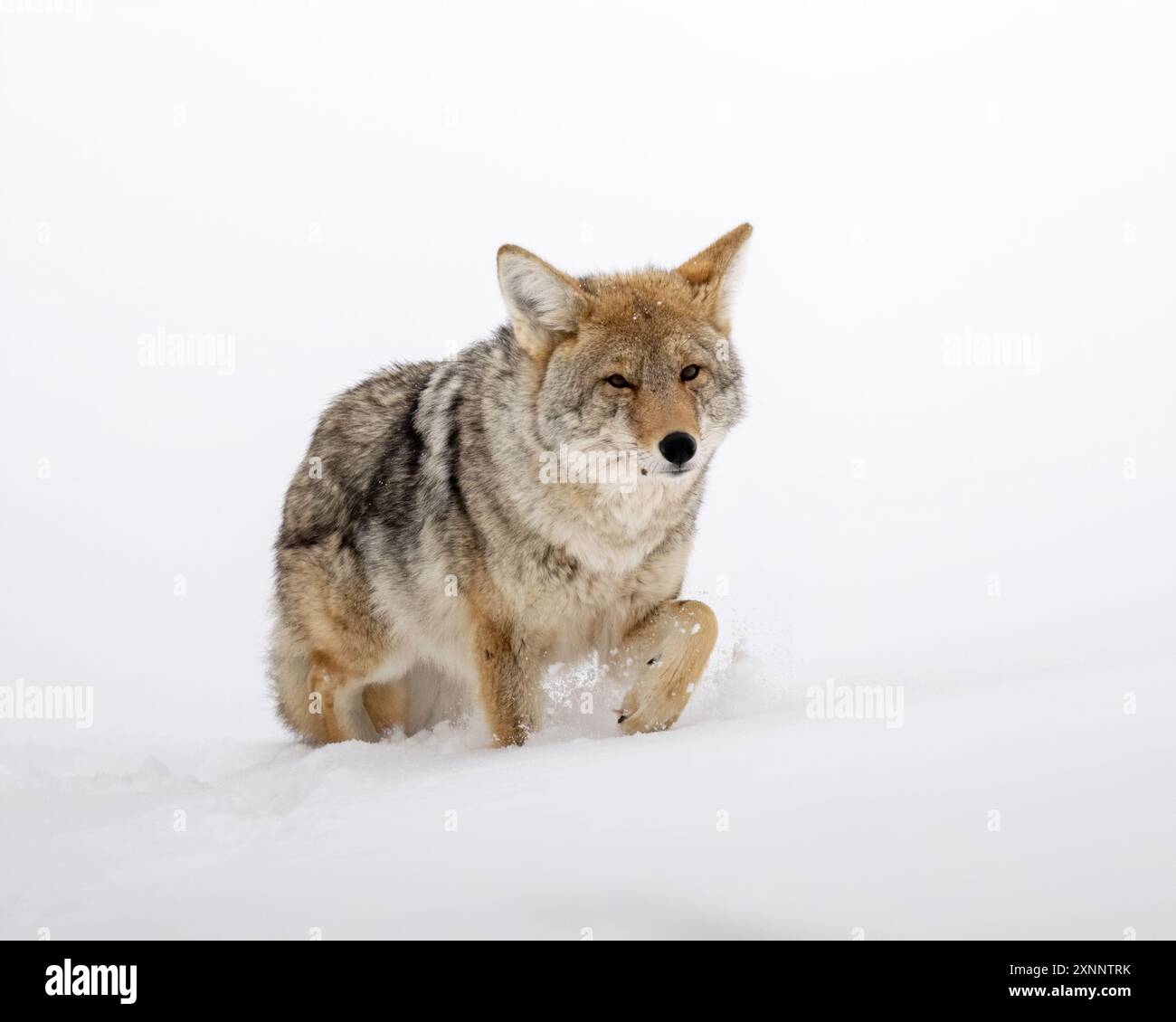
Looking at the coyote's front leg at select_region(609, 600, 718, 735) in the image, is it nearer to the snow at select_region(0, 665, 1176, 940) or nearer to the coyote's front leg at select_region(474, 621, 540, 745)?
the coyote's front leg at select_region(474, 621, 540, 745)

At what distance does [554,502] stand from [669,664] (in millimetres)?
896

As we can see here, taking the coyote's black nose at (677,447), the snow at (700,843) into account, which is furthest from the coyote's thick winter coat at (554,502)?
the snow at (700,843)

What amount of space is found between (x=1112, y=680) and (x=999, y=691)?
406 mm

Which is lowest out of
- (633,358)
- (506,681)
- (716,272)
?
(506,681)

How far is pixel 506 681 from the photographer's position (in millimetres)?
5074

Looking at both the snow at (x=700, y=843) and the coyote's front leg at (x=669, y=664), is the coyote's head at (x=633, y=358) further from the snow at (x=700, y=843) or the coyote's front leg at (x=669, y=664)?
the snow at (x=700, y=843)

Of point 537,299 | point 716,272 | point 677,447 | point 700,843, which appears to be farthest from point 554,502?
point 700,843

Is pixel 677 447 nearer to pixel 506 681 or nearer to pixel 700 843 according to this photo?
pixel 506 681

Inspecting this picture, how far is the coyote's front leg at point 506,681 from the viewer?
5074 mm

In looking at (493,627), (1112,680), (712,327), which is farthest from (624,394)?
(1112,680)

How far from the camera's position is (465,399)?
5.55 metres

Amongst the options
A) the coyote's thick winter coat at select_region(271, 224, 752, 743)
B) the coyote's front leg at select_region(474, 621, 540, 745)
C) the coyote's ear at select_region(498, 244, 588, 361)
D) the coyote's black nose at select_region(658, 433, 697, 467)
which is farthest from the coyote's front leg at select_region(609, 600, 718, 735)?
the coyote's ear at select_region(498, 244, 588, 361)

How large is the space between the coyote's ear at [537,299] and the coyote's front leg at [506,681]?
1338 mm
